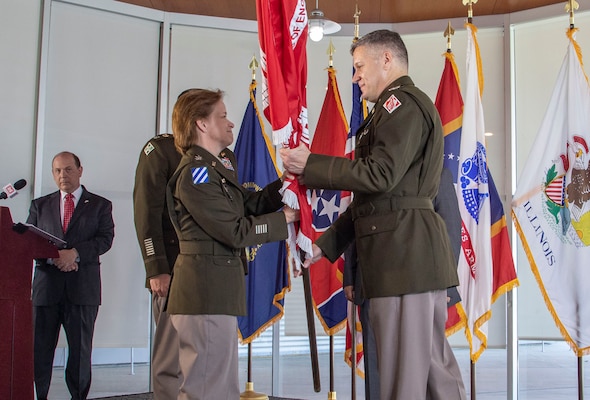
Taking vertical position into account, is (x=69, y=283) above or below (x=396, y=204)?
below

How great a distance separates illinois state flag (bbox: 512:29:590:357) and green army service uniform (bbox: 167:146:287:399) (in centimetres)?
207

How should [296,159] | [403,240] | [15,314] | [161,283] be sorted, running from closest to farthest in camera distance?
[403,240] < [296,159] < [161,283] < [15,314]

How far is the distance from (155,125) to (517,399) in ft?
11.3

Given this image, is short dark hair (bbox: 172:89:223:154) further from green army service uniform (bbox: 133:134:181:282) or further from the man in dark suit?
the man in dark suit

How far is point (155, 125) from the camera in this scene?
5250 millimetres

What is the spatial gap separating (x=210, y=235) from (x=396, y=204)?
0.69 meters

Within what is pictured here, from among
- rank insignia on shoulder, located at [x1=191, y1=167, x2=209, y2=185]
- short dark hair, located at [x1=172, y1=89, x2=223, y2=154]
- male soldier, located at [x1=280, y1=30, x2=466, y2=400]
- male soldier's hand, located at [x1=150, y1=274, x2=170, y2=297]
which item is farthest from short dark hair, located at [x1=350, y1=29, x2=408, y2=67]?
male soldier's hand, located at [x1=150, y1=274, x2=170, y2=297]

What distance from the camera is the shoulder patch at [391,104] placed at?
7.41 feet

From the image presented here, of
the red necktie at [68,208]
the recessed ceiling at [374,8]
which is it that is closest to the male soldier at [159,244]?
the red necktie at [68,208]

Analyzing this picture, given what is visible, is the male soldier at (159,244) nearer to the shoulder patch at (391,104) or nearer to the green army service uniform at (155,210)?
the green army service uniform at (155,210)

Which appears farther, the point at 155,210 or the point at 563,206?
the point at 563,206

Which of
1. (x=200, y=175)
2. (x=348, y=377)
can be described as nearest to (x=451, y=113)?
(x=200, y=175)

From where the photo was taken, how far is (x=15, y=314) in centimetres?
323

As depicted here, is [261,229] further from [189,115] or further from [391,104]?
[391,104]
